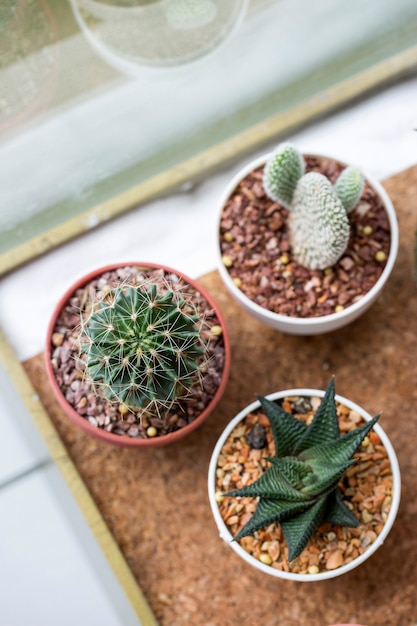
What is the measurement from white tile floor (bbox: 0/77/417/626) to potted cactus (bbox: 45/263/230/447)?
0.17m

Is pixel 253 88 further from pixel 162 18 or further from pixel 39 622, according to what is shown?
pixel 39 622

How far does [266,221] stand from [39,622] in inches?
32.9

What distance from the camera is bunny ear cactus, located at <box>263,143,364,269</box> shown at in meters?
1.32

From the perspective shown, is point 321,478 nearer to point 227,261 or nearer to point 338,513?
point 338,513

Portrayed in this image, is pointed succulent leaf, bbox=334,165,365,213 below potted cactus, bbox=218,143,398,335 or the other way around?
the other way around

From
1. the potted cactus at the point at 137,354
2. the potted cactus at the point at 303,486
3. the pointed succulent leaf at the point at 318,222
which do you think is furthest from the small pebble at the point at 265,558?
the pointed succulent leaf at the point at 318,222

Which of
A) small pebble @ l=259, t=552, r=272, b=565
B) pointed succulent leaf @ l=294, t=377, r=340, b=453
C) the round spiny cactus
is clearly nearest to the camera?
the round spiny cactus

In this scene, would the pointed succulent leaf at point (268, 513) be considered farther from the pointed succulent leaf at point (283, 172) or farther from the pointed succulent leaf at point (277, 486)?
the pointed succulent leaf at point (283, 172)

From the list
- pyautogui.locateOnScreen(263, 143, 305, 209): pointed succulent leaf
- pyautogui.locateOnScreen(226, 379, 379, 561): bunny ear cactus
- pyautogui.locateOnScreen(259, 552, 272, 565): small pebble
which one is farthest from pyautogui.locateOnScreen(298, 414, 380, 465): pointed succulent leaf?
pyautogui.locateOnScreen(263, 143, 305, 209): pointed succulent leaf

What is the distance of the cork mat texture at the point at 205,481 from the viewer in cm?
148

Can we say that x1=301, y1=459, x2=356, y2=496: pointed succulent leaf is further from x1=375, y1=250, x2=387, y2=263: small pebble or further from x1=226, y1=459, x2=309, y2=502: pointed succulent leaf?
x1=375, y1=250, x2=387, y2=263: small pebble

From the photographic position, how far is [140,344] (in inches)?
46.2

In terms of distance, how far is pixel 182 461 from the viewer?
1.53m

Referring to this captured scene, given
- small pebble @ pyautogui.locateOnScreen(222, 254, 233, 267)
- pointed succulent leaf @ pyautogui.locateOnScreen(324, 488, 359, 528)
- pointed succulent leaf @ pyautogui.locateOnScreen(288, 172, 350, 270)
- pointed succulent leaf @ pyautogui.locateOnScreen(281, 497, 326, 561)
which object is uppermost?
pointed succulent leaf @ pyautogui.locateOnScreen(288, 172, 350, 270)
